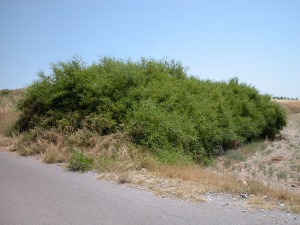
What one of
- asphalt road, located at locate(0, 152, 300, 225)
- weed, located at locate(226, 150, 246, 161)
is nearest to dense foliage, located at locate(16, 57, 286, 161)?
weed, located at locate(226, 150, 246, 161)

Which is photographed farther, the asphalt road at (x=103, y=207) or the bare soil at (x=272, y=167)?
the bare soil at (x=272, y=167)

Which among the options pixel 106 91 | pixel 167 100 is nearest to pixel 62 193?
pixel 106 91

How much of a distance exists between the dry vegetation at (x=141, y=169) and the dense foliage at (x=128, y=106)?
0.85 meters

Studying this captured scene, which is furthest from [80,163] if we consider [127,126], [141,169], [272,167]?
[272,167]

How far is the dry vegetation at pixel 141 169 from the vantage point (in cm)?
757

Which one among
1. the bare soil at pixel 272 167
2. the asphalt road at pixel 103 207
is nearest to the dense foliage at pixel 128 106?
the bare soil at pixel 272 167

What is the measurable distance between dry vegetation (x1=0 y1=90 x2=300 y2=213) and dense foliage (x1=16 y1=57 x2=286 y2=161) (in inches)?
33.5

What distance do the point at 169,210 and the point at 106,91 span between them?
9.44m

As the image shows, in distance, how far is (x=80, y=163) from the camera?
34.0 ft

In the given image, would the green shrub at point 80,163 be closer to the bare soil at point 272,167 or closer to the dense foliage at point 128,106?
the dense foliage at point 128,106

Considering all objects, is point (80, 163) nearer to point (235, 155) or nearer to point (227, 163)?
point (227, 163)

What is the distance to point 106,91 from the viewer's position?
1493 cm

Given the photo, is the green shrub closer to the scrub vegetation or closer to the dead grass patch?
the scrub vegetation

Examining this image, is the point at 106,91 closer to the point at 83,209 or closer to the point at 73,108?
the point at 73,108
